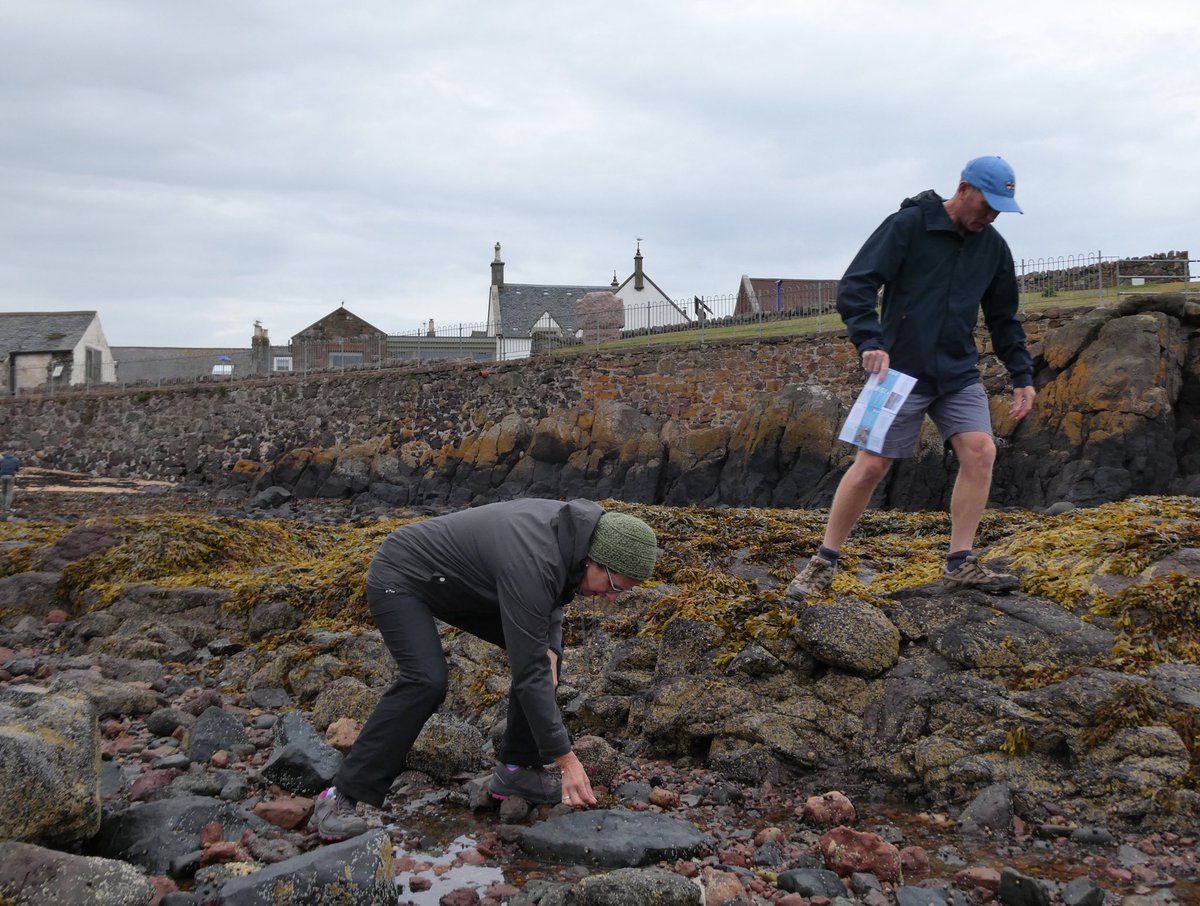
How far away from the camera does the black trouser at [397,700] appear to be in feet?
13.5

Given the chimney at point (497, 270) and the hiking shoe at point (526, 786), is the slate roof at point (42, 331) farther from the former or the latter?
the hiking shoe at point (526, 786)

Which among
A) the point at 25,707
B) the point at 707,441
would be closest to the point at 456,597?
the point at 25,707

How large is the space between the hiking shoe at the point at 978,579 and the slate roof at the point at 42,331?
5137cm

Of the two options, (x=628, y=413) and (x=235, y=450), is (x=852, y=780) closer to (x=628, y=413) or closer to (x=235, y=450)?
(x=628, y=413)

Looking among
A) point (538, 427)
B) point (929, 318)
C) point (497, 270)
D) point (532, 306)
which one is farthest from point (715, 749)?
point (497, 270)

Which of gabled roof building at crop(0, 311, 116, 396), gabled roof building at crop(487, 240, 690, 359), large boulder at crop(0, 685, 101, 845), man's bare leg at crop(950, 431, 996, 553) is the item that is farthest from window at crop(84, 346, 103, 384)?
man's bare leg at crop(950, 431, 996, 553)

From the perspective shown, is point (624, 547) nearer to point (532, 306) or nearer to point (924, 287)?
point (924, 287)

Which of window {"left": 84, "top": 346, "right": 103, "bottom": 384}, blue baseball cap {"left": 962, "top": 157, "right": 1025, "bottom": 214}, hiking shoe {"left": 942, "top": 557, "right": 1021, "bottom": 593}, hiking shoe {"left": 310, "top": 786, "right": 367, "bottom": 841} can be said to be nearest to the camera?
hiking shoe {"left": 310, "top": 786, "right": 367, "bottom": 841}

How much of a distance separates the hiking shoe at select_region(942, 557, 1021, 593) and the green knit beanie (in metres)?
2.37

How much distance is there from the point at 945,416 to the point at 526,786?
9.24 ft

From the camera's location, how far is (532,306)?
4819cm

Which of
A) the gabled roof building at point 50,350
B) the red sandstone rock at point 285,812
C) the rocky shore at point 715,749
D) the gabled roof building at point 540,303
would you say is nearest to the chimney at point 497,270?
the gabled roof building at point 540,303

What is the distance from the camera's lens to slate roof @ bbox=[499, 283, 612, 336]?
4606 centimetres

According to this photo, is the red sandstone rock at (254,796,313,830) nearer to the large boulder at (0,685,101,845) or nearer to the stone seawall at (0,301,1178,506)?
the large boulder at (0,685,101,845)
